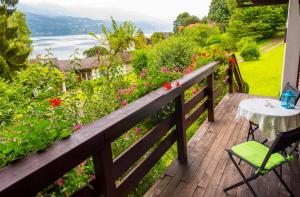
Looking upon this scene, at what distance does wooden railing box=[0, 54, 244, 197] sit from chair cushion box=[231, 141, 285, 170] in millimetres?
723

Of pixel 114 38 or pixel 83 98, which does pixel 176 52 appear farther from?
pixel 83 98

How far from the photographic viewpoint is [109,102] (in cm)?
283

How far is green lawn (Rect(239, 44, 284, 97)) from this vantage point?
956 cm

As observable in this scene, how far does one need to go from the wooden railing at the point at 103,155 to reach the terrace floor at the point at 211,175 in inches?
13.9

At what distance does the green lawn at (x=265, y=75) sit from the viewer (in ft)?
31.4

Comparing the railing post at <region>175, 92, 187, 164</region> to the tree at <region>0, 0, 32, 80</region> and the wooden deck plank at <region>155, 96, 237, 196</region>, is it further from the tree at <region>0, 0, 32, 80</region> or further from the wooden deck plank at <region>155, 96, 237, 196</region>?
the tree at <region>0, 0, 32, 80</region>

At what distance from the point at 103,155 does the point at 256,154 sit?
1587 mm

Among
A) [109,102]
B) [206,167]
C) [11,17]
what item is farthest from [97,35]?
[11,17]

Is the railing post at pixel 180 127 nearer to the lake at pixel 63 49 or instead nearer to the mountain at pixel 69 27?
the lake at pixel 63 49

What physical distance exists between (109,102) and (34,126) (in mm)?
1657

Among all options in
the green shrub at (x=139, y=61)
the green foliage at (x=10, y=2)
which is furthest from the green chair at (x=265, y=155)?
the green foliage at (x=10, y=2)

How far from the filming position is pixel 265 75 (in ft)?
40.1

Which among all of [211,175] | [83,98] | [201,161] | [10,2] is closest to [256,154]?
[211,175]

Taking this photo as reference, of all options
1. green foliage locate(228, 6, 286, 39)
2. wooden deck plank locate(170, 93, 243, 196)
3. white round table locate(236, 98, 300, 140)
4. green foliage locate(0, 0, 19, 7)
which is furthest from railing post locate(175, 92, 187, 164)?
green foliage locate(0, 0, 19, 7)
